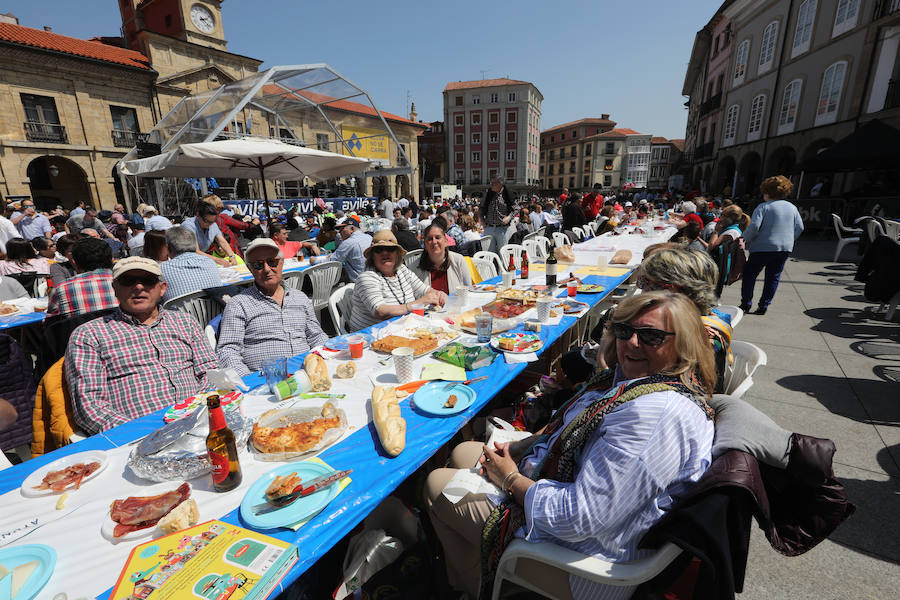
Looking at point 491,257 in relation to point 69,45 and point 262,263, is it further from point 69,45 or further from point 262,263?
point 69,45

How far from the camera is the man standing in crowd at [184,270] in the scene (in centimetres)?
415

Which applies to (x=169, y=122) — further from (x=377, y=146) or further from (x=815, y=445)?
(x=815, y=445)

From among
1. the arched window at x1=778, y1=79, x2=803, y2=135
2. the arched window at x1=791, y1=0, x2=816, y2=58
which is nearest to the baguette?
the arched window at x1=778, y1=79, x2=803, y2=135

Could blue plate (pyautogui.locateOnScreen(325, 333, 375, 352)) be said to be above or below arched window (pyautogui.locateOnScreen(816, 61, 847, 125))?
below

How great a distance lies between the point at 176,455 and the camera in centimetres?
142

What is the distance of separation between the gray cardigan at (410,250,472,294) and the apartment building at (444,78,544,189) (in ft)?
173

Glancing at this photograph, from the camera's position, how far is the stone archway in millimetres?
20125

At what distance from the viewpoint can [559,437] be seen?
1544 mm

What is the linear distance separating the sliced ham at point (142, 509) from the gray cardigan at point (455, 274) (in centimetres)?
302

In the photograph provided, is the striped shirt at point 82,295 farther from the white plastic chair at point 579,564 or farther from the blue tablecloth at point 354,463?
the white plastic chair at point 579,564

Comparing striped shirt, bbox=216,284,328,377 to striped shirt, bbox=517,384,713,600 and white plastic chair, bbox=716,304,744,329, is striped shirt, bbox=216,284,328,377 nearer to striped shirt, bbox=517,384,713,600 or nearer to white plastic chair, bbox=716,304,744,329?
striped shirt, bbox=517,384,713,600

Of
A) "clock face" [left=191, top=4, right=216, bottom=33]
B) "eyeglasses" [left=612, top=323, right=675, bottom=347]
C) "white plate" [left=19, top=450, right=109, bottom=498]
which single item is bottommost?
"white plate" [left=19, top=450, right=109, bottom=498]

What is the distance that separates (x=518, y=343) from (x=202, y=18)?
32762 mm

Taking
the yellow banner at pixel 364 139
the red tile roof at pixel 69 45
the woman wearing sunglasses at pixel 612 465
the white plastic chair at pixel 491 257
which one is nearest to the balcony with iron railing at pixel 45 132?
the red tile roof at pixel 69 45
